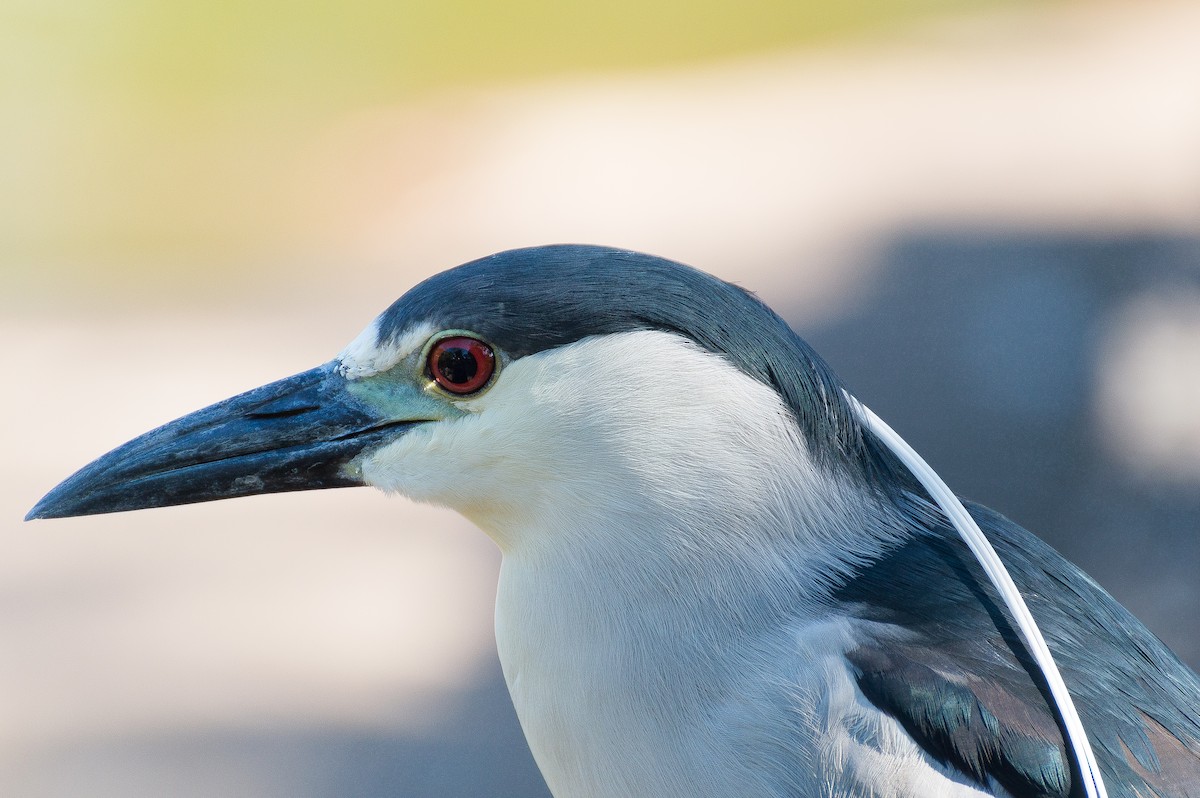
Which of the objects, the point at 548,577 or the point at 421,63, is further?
the point at 421,63

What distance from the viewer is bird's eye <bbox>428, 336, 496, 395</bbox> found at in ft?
4.62

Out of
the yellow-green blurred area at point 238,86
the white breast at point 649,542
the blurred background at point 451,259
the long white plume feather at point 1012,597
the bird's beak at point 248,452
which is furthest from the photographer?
the yellow-green blurred area at point 238,86

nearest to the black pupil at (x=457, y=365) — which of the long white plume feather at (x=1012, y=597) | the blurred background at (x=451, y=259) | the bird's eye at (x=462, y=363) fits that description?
the bird's eye at (x=462, y=363)

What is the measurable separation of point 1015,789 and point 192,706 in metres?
2.26

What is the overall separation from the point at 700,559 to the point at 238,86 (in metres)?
6.79

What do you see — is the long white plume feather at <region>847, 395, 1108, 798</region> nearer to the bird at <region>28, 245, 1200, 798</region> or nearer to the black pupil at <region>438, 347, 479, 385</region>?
the bird at <region>28, 245, 1200, 798</region>

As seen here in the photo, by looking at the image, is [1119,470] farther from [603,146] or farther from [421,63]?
[421,63]

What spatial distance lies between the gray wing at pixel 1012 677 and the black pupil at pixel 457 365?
1.61 ft

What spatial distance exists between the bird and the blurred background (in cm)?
144

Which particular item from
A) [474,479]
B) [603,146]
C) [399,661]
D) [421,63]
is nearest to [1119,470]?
[399,661]

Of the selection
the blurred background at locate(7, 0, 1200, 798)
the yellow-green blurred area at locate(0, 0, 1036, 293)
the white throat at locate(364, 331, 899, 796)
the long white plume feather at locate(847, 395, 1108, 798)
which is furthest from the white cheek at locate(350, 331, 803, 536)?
the yellow-green blurred area at locate(0, 0, 1036, 293)

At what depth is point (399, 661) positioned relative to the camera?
3098 millimetres

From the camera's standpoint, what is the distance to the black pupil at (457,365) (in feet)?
4.64

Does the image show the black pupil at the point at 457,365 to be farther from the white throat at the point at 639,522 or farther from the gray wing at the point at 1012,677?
the gray wing at the point at 1012,677
